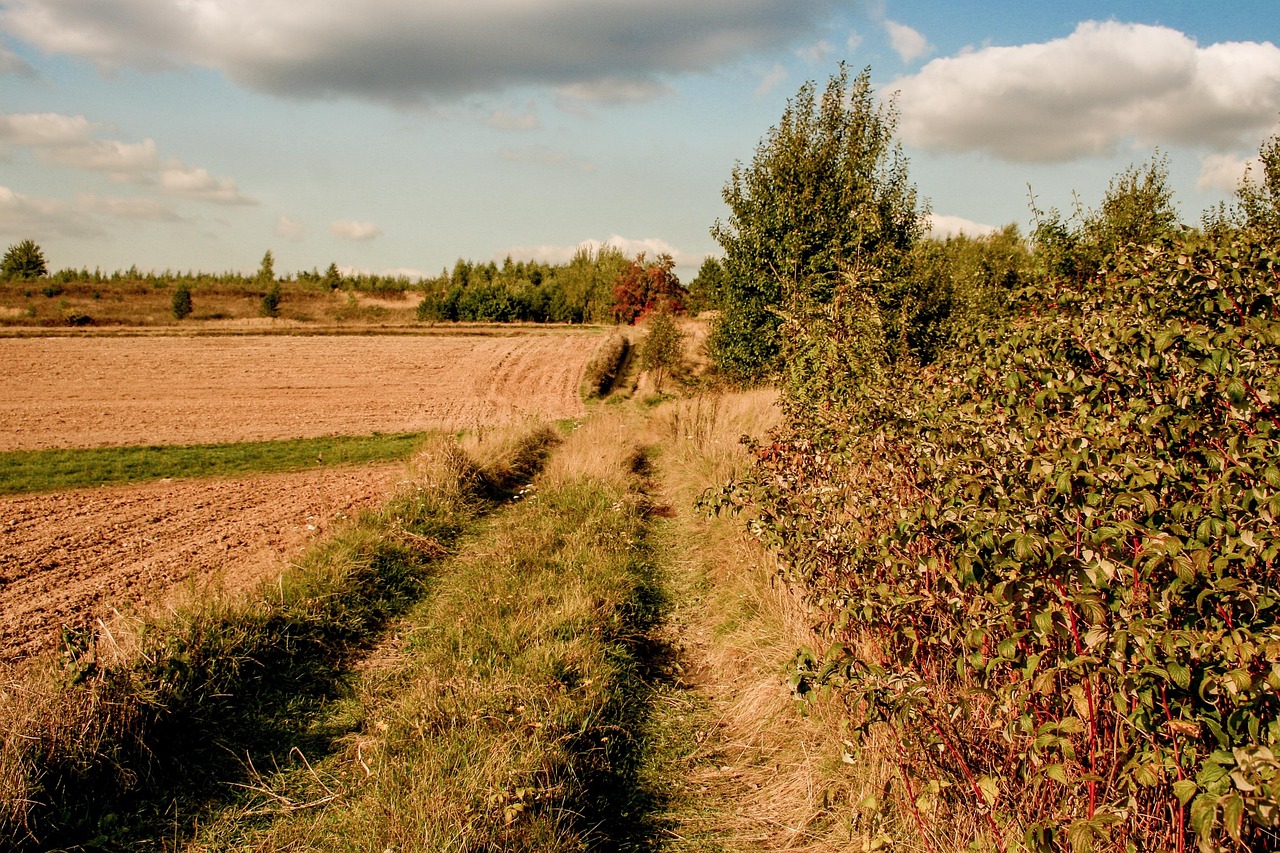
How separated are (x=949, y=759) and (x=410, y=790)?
2.75 m

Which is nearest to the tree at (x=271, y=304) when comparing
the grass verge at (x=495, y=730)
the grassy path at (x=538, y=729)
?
the grassy path at (x=538, y=729)

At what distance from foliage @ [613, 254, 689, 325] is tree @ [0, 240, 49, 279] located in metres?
49.3

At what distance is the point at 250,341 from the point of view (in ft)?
114

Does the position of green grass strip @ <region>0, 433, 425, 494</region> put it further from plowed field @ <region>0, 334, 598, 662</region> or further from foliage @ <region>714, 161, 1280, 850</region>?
foliage @ <region>714, 161, 1280, 850</region>

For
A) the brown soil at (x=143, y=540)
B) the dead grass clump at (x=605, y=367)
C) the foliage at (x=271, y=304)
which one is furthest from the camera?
the foliage at (x=271, y=304)

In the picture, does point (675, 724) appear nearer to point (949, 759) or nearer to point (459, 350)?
point (949, 759)

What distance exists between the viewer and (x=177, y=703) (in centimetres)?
447

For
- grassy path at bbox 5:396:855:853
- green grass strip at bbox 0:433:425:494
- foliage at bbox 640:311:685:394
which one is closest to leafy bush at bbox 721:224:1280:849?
grassy path at bbox 5:396:855:853

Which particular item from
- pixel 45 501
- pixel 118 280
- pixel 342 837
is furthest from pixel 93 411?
pixel 118 280

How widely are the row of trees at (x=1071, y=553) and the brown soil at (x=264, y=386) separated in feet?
46.5

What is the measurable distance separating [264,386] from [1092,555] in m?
27.3

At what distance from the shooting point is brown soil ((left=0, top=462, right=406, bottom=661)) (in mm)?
6379

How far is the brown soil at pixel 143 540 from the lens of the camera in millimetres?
6379

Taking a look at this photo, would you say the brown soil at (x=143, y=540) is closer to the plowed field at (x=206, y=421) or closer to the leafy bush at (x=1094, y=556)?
the plowed field at (x=206, y=421)
